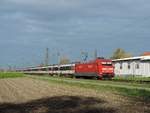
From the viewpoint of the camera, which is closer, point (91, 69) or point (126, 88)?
point (126, 88)

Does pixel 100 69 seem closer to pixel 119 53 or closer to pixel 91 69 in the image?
pixel 91 69

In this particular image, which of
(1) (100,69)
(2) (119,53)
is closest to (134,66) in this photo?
(1) (100,69)

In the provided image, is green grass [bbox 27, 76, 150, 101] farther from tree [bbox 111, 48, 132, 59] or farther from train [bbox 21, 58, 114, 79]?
tree [bbox 111, 48, 132, 59]

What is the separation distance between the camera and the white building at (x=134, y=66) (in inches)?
2044

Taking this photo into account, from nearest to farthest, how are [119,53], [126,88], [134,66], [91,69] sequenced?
[126,88], [91,69], [134,66], [119,53]

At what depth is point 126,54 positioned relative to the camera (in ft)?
331

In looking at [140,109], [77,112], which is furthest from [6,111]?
[140,109]

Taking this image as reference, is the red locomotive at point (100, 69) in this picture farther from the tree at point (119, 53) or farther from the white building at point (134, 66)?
the tree at point (119, 53)

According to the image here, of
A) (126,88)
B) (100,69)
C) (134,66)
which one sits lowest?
(126,88)

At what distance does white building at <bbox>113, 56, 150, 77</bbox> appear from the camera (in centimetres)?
5191

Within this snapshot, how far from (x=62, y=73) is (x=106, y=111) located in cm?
5716

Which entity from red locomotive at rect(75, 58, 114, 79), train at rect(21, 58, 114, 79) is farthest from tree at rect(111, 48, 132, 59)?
red locomotive at rect(75, 58, 114, 79)

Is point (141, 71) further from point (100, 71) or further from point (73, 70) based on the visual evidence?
point (73, 70)

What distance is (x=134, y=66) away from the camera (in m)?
55.2
